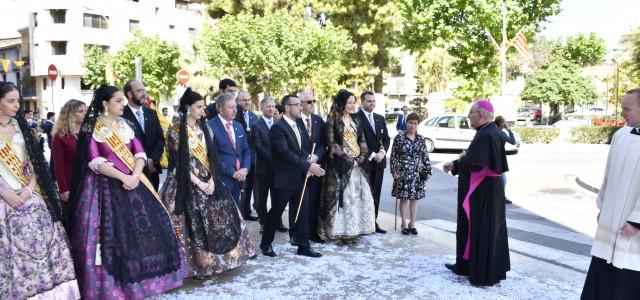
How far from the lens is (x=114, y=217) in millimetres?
4457

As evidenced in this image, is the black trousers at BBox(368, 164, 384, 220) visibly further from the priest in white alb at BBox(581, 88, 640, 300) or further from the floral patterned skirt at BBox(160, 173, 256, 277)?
the priest in white alb at BBox(581, 88, 640, 300)

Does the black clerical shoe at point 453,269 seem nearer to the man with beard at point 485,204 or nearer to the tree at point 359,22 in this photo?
the man with beard at point 485,204

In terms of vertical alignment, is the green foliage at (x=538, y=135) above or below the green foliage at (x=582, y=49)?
below

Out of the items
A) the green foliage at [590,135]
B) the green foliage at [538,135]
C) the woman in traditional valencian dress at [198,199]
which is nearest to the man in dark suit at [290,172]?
the woman in traditional valencian dress at [198,199]

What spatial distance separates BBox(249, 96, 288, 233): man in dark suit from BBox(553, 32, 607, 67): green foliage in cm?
5657

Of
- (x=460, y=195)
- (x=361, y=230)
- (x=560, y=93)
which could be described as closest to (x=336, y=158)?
(x=361, y=230)

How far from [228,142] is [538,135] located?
2255 cm

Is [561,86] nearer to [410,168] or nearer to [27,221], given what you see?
[410,168]

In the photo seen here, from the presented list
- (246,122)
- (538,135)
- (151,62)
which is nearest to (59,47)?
(151,62)

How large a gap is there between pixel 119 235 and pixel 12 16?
2584 inches

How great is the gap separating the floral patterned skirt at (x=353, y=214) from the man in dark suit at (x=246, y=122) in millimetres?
1778

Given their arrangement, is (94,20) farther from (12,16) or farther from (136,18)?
(12,16)

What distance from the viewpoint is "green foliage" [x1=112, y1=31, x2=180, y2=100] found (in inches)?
1569

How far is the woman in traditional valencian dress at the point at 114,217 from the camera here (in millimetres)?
4406
